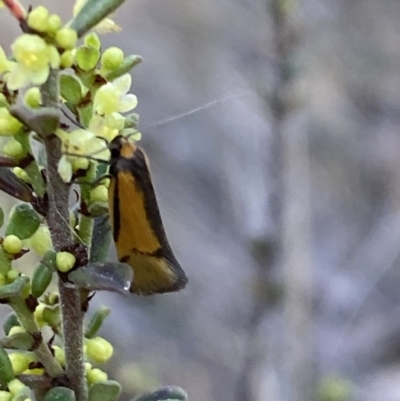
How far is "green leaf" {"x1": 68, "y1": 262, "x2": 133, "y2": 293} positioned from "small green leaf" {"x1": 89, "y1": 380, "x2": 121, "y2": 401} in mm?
113

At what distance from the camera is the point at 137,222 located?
76 centimetres

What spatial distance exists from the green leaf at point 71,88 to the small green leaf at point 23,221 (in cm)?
13

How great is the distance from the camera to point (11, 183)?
2.41 ft

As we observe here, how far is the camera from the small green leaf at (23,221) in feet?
2.51

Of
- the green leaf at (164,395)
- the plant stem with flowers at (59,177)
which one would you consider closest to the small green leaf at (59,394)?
the plant stem with flowers at (59,177)

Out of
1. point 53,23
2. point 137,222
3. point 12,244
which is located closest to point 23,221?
point 12,244

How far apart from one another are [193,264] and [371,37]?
2337mm

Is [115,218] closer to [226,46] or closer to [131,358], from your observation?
[131,358]

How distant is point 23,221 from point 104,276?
0.14 meters

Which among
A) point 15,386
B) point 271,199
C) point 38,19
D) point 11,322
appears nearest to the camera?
point 38,19

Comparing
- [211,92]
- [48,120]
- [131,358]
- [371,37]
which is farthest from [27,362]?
[371,37]

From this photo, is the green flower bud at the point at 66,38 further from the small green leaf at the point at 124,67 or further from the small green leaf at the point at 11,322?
the small green leaf at the point at 11,322

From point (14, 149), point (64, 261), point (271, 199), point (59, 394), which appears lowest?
point (59, 394)

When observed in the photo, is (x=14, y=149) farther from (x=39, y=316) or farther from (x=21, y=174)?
(x=39, y=316)
